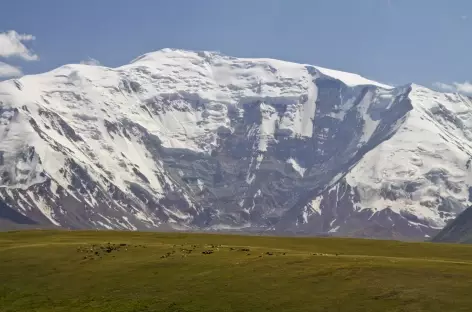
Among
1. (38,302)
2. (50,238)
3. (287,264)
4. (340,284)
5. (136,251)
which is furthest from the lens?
(50,238)

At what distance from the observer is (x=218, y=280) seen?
7575 cm

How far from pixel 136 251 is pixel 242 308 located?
31.7m

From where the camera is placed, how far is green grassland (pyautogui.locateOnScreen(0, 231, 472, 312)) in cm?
6594

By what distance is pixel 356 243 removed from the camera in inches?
4535

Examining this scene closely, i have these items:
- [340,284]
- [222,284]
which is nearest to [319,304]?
[340,284]

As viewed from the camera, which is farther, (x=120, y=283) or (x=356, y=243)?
(x=356, y=243)

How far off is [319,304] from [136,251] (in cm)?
3554

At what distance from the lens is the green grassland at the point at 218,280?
65938 mm

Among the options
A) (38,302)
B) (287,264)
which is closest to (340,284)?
(287,264)

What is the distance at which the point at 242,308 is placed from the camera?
66.2 m

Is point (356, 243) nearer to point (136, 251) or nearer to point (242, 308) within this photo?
point (136, 251)

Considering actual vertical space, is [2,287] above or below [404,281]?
below

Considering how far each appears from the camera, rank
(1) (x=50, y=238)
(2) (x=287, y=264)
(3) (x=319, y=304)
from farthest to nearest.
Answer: (1) (x=50, y=238), (2) (x=287, y=264), (3) (x=319, y=304)

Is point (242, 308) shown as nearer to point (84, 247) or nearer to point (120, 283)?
point (120, 283)
